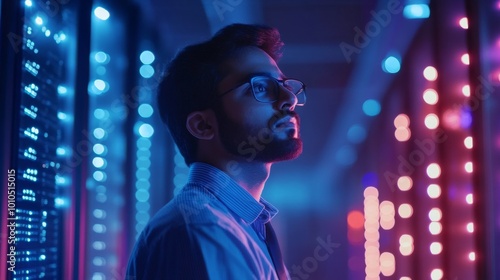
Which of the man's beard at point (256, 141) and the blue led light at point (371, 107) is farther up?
the blue led light at point (371, 107)

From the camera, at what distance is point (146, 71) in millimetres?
4137

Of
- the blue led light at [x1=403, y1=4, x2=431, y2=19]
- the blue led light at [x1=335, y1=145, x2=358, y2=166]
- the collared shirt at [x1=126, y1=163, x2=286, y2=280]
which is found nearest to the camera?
the collared shirt at [x1=126, y1=163, x2=286, y2=280]

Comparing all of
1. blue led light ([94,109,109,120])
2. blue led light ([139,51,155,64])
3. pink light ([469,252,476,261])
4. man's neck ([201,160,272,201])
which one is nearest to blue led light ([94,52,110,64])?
blue led light ([94,109,109,120])

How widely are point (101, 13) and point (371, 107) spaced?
4.25m

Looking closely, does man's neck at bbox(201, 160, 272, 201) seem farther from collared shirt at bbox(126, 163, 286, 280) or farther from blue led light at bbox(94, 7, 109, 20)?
blue led light at bbox(94, 7, 109, 20)

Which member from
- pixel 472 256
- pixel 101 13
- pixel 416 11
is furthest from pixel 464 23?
pixel 101 13

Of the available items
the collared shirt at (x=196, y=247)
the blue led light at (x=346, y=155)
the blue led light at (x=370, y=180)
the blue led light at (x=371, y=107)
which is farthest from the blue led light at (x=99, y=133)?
the blue led light at (x=346, y=155)

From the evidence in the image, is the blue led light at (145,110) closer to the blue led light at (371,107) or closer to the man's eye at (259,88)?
the man's eye at (259,88)

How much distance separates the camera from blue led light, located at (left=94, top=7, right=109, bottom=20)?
10.5 feet

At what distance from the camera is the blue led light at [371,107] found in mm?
6555

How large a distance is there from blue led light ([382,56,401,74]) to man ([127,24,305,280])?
3.38 metres

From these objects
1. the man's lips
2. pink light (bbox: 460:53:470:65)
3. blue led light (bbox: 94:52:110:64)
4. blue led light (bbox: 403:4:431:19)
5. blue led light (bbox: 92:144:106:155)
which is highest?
blue led light (bbox: 403:4:431:19)

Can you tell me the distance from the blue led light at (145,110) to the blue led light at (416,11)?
6.73ft

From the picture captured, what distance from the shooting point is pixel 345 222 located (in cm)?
923
